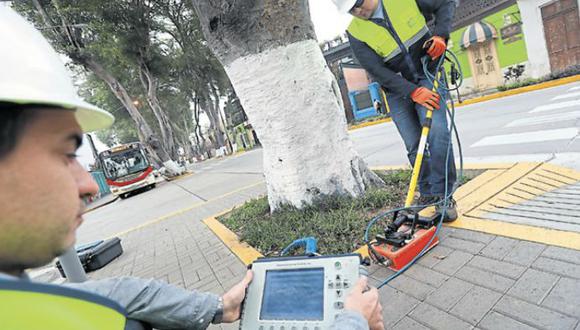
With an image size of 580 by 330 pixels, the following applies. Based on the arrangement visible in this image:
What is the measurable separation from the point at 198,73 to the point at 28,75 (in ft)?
72.9

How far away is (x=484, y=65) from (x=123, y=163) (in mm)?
18495

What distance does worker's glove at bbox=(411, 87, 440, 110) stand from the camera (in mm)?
2396

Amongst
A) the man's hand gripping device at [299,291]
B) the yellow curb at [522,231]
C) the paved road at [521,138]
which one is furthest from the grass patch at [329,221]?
the man's hand gripping device at [299,291]

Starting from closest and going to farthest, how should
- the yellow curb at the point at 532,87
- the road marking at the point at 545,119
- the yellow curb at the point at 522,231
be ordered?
the yellow curb at the point at 522,231, the road marking at the point at 545,119, the yellow curb at the point at 532,87

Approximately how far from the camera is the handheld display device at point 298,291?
1077 millimetres

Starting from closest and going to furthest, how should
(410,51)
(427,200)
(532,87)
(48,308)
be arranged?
(48,308), (410,51), (427,200), (532,87)

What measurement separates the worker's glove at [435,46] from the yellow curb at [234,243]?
7.33ft

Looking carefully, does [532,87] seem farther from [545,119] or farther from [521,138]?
[521,138]

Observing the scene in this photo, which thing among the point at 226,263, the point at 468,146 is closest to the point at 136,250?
the point at 226,263

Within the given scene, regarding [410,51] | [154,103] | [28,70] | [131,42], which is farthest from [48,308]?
[154,103]

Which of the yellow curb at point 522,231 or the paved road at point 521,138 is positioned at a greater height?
the yellow curb at point 522,231

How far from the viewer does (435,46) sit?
7.89 feet

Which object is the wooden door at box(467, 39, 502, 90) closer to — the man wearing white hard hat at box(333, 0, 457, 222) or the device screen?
the man wearing white hard hat at box(333, 0, 457, 222)

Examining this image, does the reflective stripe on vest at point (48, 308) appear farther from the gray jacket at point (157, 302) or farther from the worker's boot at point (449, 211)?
the worker's boot at point (449, 211)
